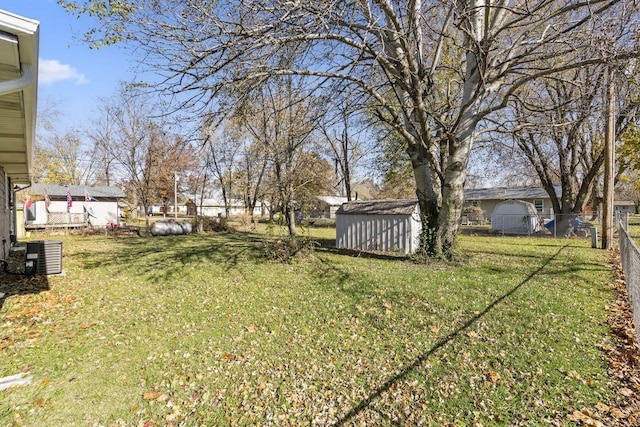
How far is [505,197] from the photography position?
30531 mm

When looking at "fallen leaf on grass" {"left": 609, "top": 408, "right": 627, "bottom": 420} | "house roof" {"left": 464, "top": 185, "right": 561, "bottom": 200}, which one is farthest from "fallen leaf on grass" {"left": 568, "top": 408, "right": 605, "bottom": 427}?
"house roof" {"left": 464, "top": 185, "right": 561, "bottom": 200}

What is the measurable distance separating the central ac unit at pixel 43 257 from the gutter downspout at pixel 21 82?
20.3 feet

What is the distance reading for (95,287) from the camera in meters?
6.86

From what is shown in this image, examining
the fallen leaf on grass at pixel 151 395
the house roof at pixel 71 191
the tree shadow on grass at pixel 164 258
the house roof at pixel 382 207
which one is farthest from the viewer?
the house roof at pixel 71 191

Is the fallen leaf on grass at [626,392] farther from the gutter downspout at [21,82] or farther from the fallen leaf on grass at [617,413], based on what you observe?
the gutter downspout at [21,82]

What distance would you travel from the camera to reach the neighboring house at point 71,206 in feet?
69.5

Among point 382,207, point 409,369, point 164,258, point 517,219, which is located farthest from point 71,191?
point 517,219

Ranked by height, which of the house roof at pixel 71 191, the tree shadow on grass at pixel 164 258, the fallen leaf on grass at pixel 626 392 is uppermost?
the house roof at pixel 71 191

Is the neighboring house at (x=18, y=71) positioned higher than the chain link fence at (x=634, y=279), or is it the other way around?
the neighboring house at (x=18, y=71)

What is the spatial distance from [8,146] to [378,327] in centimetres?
892

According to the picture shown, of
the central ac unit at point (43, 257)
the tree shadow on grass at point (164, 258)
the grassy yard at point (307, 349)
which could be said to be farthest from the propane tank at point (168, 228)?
the grassy yard at point (307, 349)

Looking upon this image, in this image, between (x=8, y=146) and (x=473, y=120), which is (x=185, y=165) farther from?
(x=473, y=120)

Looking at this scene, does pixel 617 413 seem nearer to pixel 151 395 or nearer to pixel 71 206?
pixel 151 395

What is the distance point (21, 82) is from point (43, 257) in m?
6.59
